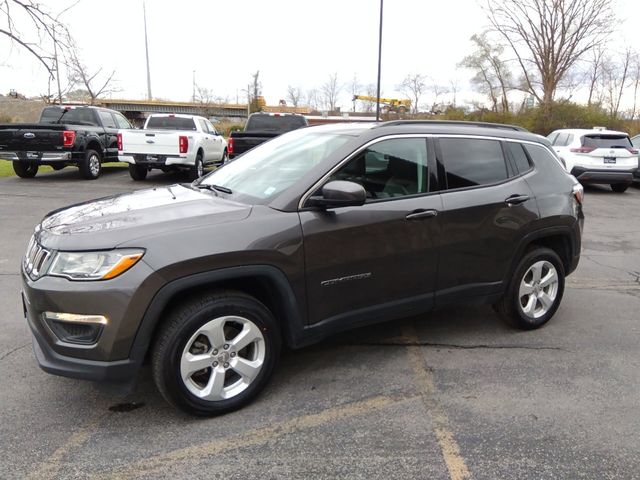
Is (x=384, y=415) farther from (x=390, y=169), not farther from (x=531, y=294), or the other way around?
(x=531, y=294)

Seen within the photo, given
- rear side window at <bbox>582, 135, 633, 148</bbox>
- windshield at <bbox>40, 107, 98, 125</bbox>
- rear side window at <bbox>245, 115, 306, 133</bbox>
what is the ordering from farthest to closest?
rear side window at <bbox>245, 115, 306, 133</bbox>
windshield at <bbox>40, 107, 98, 125</bbox>
rear side window at <bbox>582, 135, 633, 148</bbox>

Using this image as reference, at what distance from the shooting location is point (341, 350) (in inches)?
153

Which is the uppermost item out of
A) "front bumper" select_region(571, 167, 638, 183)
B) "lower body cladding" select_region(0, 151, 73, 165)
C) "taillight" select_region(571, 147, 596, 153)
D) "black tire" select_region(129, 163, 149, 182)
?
"taillight" select_region(571, 147, 596, 153)

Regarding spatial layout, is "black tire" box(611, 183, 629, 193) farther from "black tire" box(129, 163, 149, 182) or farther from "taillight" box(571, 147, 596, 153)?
"black tire" box(129, 163, 149, 182)

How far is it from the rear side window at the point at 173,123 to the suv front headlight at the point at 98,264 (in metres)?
12.2

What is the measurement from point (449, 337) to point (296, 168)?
6.27ft

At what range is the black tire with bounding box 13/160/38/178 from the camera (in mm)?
13805

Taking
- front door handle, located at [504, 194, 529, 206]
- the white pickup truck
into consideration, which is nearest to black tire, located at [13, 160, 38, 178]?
the white pickup truck

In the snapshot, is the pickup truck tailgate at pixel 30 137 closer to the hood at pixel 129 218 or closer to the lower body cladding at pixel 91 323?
the hood at pixel 129 218

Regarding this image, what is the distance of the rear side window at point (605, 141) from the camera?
44.7ft

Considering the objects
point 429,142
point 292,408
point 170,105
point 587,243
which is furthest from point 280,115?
point 170,105

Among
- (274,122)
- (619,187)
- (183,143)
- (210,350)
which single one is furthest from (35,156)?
(619,187)

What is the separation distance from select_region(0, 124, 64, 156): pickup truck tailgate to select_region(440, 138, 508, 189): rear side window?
11.5 meters

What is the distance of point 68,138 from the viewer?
41.5ft
